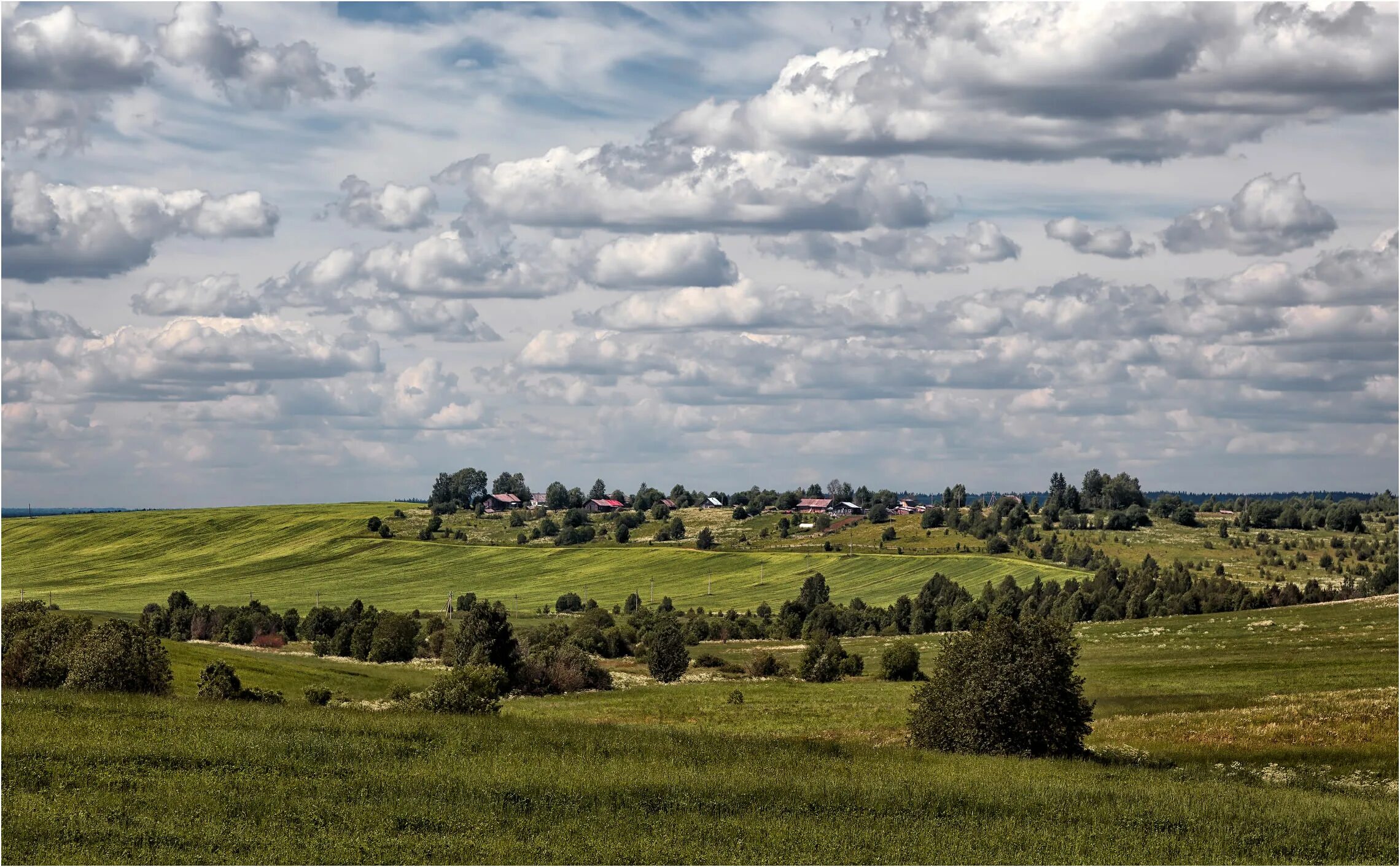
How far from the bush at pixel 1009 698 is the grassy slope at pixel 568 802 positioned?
322 centimetres

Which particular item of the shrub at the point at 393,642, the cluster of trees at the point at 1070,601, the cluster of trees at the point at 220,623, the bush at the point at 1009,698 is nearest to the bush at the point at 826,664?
the shrub at the point at 393,642

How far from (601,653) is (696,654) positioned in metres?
11.2

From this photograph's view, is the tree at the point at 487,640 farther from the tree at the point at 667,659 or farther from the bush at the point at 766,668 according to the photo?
the bush at the point at 766,668

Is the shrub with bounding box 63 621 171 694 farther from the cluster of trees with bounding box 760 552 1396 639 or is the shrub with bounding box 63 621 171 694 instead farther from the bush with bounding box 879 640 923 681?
the cluster of trees with bounding box 760 552 1396 639

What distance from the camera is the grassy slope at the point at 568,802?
110ft

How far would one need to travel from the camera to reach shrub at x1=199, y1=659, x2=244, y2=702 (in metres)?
62.8

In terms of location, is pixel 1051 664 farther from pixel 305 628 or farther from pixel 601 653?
pixel 305 628

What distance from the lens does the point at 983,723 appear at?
51.9m

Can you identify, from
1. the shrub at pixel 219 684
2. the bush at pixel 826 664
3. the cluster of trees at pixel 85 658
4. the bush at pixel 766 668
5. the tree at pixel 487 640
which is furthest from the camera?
the bush at pixel 766 668

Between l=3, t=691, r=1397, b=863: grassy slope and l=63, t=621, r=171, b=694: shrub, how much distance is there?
397 centimetres

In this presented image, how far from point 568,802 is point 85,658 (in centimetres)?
2653

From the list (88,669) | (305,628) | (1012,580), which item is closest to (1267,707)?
(88,669)

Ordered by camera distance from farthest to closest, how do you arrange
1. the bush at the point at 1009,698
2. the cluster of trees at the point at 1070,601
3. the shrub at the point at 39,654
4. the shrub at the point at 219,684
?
the cluster of trees at the point at 1070,601 → the shrub at the point at 219,684 → the shrub at the point at 39,654 → the bush at the point at 1009,698

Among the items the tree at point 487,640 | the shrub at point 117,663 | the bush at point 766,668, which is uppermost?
the shrub at point 117,663
